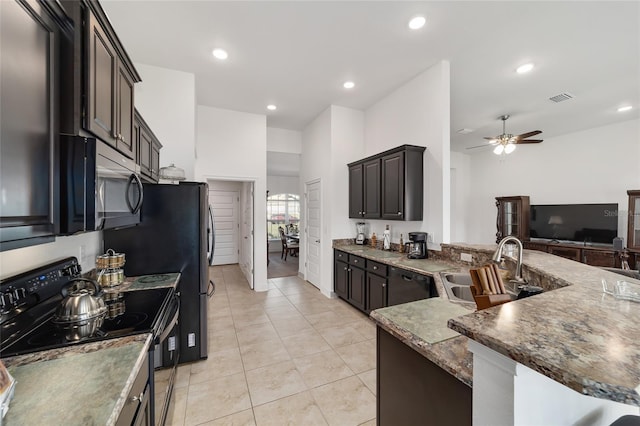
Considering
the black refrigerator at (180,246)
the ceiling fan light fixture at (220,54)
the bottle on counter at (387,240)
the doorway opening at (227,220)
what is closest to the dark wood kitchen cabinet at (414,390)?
the black refrigerator at (180,246)

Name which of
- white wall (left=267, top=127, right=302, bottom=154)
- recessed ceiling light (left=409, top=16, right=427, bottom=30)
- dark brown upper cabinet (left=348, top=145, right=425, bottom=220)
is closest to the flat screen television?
dark brown upper cabinet (left=348, top=145, right=425, bottom=220)

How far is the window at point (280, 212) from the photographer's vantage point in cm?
927

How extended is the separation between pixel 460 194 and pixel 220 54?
7.09m

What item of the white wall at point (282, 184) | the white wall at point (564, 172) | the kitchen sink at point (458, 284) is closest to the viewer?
the kitchen sink at point (458, 284)

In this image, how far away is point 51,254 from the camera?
1.58 m

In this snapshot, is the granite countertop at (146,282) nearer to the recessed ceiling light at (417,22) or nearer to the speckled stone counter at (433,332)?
the speckled stone counter at (433,332)

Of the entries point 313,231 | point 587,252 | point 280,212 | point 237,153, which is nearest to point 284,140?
point 237,153

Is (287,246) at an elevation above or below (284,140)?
below

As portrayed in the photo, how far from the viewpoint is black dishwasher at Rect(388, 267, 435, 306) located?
255cm

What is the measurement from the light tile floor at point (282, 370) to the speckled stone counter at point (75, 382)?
1.07 meters

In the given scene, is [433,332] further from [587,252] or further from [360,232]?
[587,252]

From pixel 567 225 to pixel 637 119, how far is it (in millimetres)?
2165

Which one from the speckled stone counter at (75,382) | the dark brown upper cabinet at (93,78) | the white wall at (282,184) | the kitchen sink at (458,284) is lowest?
the kitchen sink at (458,284)

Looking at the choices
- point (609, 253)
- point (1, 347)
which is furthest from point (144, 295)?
point (609, 253)
